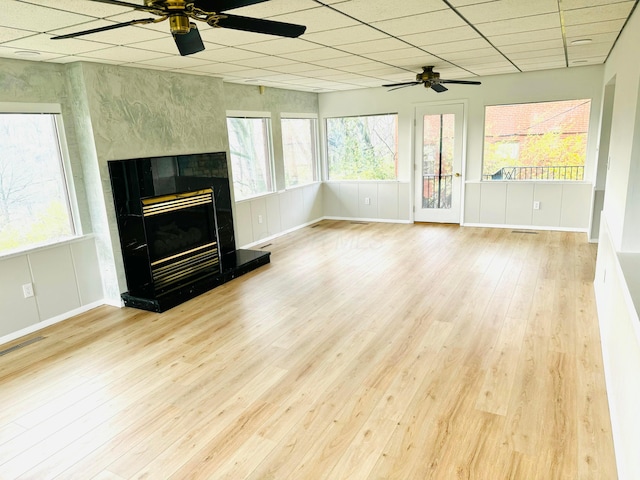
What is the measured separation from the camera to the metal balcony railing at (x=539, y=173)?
654 cm

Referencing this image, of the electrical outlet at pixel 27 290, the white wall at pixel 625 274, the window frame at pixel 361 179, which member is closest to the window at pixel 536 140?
the window frame at pixel 361 179

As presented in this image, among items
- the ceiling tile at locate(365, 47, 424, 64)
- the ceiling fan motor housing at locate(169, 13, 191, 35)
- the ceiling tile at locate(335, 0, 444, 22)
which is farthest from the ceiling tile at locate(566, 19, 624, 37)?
the ceiling fan motor housing at locate(169, 13, 191, 35)

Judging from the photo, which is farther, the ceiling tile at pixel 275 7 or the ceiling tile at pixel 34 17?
the ceiling tile at pixel 275 7

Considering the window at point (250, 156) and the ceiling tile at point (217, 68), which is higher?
the ceiling tile at point (217, 68)

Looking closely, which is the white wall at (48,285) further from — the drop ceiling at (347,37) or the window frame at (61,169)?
the drop ceiling at (347,37)

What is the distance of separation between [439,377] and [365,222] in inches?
212

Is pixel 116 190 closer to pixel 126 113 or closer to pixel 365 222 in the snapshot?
pixel 126 113

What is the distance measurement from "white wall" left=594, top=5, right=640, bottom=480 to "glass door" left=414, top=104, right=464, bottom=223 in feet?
10.6

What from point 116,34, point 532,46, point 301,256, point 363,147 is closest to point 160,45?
point 116,34

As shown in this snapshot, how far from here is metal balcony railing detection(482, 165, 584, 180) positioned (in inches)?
257

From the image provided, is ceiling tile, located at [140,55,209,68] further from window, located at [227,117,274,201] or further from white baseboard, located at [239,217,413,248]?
white baseboard, located at [239,217,413,248]

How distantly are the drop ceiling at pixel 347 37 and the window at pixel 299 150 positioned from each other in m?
2.13

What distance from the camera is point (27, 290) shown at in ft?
12.7

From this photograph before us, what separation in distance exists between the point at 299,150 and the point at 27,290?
505cm
